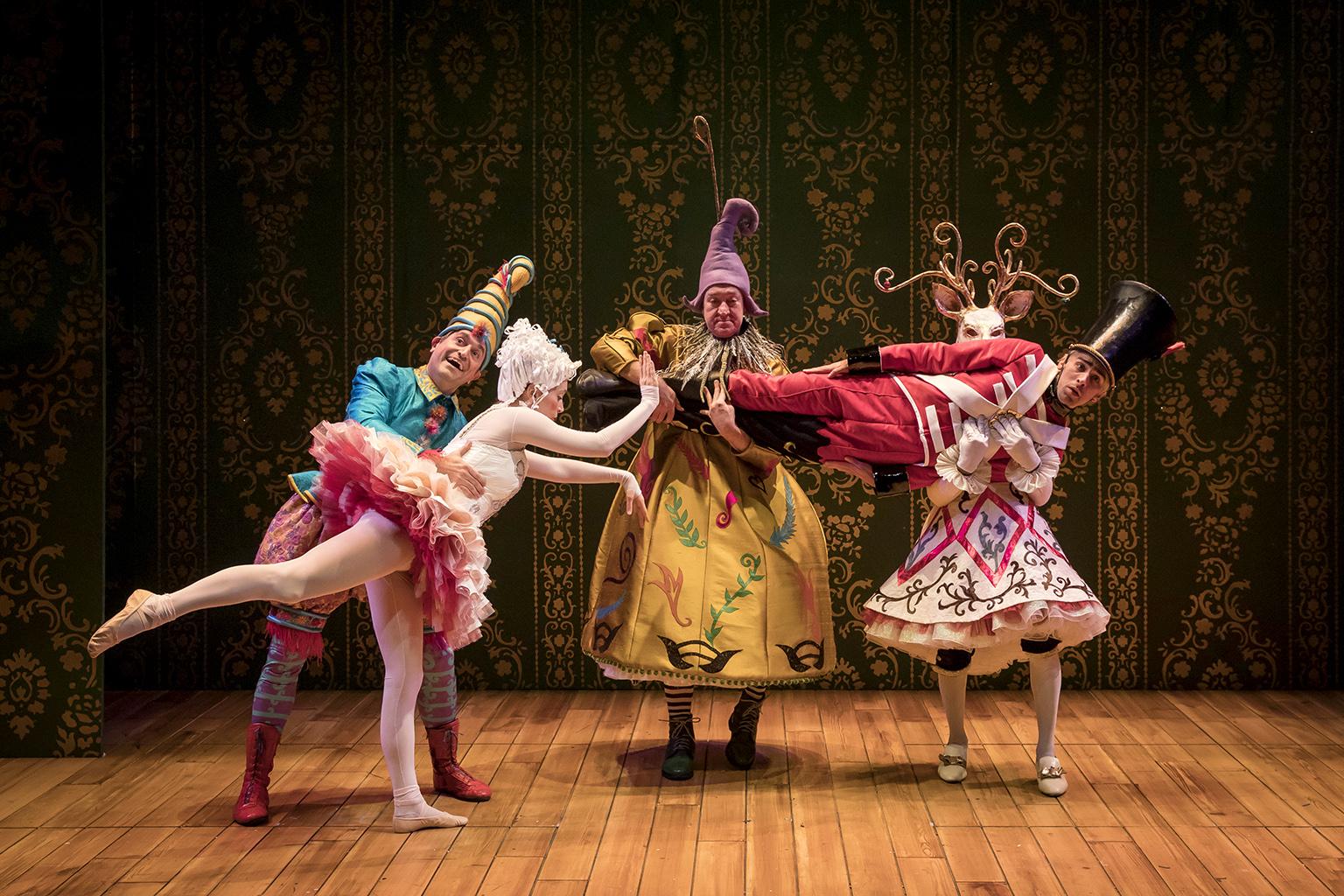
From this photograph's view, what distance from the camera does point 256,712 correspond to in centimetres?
388

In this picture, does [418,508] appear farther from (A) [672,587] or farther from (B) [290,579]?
(A) [672,587]

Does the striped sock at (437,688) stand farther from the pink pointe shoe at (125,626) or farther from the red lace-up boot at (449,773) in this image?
the pink pointe shoe at (125,626)

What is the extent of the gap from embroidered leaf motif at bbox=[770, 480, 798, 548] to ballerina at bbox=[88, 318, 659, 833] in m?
0.53

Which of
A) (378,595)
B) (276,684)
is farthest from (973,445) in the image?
(276,684)

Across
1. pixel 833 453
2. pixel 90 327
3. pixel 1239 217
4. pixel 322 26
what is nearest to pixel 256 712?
pixel 90 327

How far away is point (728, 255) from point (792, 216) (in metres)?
1.23

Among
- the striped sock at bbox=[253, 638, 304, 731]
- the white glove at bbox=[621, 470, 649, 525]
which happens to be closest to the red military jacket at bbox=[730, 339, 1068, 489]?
the white glove at bbox=[621, 470, 649, 525]

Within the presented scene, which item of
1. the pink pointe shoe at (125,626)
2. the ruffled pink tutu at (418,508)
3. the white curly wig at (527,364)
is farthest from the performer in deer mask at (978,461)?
the pink pointe shoe at (125,626)

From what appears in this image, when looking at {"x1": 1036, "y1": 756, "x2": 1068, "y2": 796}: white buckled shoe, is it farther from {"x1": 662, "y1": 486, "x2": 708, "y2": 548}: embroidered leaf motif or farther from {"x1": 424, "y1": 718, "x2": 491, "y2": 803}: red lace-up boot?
{"x1": 424, "y1": 718, "x2": 491, "y2": 803}: red lace-up boot

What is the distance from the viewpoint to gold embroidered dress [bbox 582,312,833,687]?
4.09 meters

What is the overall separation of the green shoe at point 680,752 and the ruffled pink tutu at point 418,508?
3.16 feet

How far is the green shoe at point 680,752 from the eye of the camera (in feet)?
13.7

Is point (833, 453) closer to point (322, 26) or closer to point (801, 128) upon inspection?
point (801, 128)

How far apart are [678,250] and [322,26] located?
5.59 feet
